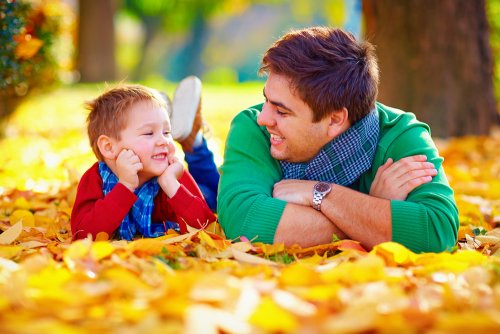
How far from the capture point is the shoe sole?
4.50 meters

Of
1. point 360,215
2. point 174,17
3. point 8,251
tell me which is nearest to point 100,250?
point 8,251

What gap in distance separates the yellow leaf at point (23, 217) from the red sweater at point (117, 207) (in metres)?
0.42

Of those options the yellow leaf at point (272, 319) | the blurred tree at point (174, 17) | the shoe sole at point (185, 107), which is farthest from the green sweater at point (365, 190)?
the blurred tree at point (174, 17)

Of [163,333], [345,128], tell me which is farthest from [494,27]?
[163,333]

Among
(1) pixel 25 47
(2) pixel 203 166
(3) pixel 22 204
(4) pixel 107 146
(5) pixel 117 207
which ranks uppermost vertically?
(1) pixel 25 47

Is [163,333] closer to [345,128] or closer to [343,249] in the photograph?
[343,249]

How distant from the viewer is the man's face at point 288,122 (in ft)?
11.3

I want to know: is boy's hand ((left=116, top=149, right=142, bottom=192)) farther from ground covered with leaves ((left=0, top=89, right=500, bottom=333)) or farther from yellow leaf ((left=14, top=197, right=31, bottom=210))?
yellow leaf ((left=14, top=197, right=31, bottom=210))

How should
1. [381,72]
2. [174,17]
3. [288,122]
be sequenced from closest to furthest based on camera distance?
[288,122]
[381,72]
[174,17]

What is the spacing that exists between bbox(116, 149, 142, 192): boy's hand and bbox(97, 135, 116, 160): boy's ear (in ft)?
0.28

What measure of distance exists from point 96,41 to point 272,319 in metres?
19.1

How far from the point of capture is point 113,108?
367 centimetres

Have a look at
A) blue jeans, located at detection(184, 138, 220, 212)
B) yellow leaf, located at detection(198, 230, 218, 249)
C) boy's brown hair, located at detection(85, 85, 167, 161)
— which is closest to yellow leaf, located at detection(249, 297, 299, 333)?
yellow leaf, located at detection(198, 230, 218, 249)

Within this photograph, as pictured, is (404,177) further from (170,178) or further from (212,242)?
(170,178)
